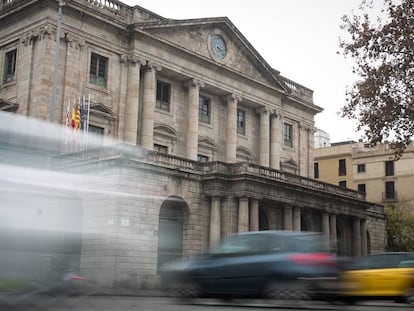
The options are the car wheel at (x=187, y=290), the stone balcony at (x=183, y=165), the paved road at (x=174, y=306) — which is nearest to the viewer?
the paved road at (x=174, y=306)

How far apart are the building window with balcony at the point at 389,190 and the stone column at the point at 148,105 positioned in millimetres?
37777

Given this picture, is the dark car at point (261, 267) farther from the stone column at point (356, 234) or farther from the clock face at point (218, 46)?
the clock face at point (218, 46)

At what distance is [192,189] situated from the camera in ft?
108

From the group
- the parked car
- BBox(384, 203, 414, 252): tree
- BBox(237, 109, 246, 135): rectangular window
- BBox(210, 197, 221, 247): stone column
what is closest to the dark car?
the parked car

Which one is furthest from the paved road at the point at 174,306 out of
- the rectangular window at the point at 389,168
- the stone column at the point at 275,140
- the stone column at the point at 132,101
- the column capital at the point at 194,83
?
the rectangular window at the point at 389,168

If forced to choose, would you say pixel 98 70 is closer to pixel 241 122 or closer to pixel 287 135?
pixel 241 122

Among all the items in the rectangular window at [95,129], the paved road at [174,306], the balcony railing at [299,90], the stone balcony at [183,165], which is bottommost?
the paved road at [174,306]

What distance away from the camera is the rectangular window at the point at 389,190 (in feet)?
225

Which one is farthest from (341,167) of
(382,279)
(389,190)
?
(382,279)

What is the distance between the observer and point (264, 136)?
158 ft

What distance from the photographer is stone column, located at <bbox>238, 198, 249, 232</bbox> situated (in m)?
33.3

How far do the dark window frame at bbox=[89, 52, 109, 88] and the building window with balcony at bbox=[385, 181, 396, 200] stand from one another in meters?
41.1

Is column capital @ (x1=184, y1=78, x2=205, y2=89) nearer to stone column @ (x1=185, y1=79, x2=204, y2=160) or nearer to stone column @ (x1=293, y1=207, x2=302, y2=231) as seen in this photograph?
stone column @ (x1=185, y1=79, x2=204, y2=160)

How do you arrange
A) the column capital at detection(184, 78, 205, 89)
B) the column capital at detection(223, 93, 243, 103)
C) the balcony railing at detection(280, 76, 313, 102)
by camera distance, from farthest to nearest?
the balcony railing at detection(280, 76, 313, 102) → the column capital at detection(223, 93, 243, 103) → the column capital at detection(184, 78, 205, 89)
